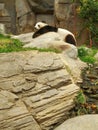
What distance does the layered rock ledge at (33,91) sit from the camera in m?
5.11

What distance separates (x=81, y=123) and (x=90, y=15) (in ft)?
28.0

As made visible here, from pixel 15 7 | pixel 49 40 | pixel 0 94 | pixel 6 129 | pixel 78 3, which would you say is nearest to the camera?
pixel 6 129

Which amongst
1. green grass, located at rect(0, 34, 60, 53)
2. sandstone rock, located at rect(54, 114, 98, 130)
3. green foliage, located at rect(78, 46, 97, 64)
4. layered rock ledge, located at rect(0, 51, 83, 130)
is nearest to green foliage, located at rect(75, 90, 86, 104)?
layered rock ledge, located at rect(0, 51, 83, 130)

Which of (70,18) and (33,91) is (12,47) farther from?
(70,18)

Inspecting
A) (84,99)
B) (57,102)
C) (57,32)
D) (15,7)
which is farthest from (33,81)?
(15,7)

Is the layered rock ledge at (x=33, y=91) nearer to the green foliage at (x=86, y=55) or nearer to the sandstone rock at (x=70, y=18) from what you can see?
the green foliage at (x=86, y=55)

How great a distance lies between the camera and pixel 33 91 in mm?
5672

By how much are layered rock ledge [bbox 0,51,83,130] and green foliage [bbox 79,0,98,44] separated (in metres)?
6.82

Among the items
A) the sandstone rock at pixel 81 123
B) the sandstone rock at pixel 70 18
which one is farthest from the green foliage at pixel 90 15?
the sandstone rock at pixel 81 123

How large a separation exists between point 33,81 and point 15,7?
39.0 ft

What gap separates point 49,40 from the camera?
827 centimetres

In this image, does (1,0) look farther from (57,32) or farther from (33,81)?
(33,81)

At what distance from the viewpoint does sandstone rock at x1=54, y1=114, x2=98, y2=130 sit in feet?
17.5

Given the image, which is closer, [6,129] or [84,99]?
[6,129]
